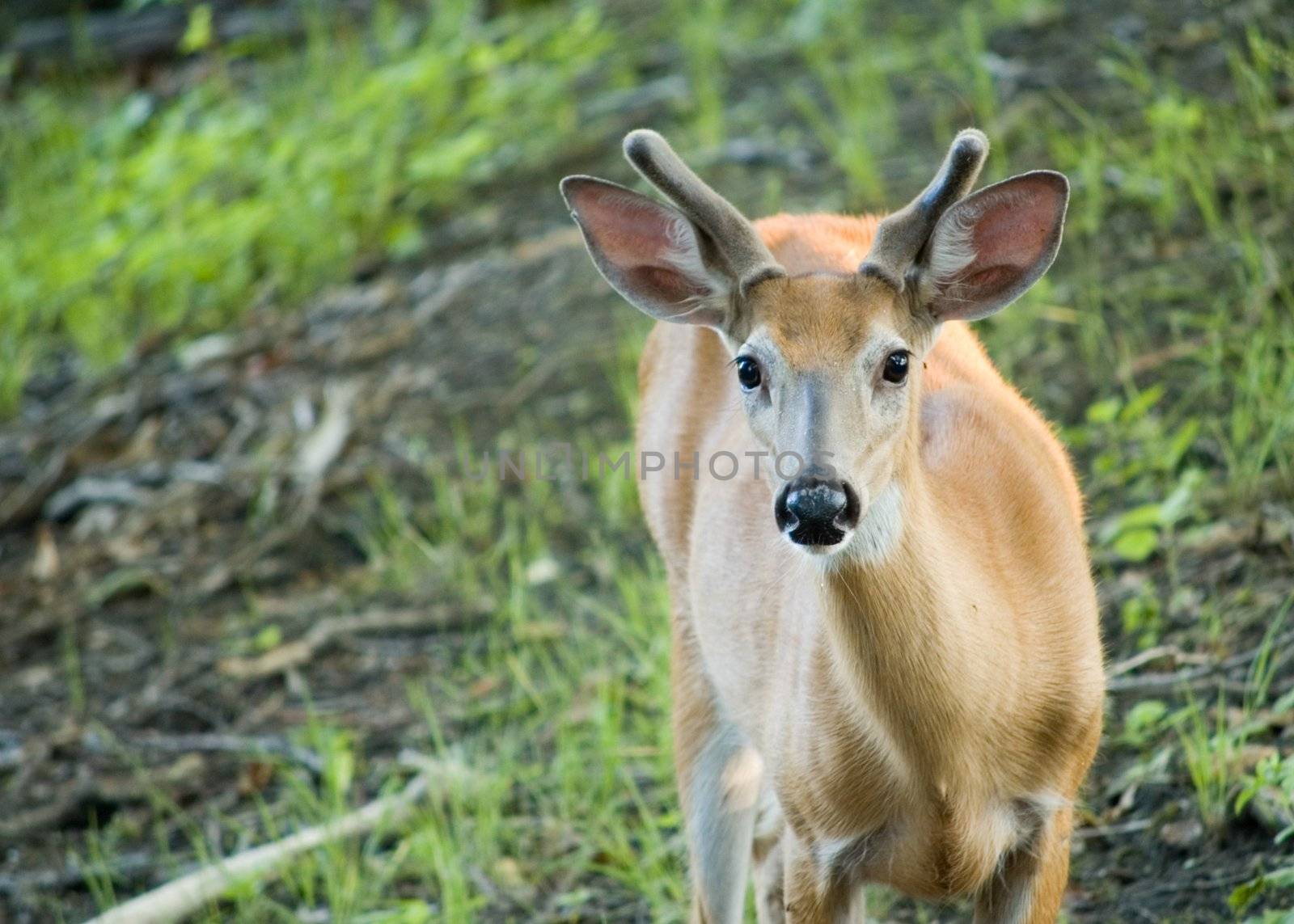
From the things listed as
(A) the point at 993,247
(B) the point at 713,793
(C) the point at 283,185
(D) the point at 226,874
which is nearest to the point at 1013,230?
(A) the point at 993,247

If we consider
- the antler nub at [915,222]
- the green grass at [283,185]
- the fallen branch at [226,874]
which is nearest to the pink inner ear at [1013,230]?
the antler nub at [915,222]

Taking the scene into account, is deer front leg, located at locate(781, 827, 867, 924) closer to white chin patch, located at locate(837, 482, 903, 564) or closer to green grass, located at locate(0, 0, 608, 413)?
white chin patch, located at locate(837, 482, 903, 564)

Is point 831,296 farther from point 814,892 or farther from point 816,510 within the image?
point 814,892

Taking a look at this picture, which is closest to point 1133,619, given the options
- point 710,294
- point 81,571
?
point 710,294

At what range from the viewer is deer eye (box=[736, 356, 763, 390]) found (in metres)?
3.11

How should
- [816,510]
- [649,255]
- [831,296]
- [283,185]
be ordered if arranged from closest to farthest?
[816,510] < [831,296] < [649,255] < [283,185]

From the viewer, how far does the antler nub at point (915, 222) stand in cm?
297

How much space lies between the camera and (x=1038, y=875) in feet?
10.3

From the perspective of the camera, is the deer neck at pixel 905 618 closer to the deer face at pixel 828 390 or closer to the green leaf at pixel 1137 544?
the deer face at pixel 828 390

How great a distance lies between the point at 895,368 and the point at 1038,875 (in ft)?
3.22

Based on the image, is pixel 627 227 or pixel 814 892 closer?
pixel 814 892

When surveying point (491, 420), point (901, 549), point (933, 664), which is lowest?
point (491, 420)

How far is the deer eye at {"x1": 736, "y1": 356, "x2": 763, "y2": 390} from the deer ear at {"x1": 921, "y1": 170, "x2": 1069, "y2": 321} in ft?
1.21

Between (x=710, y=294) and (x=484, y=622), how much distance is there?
247 cm
